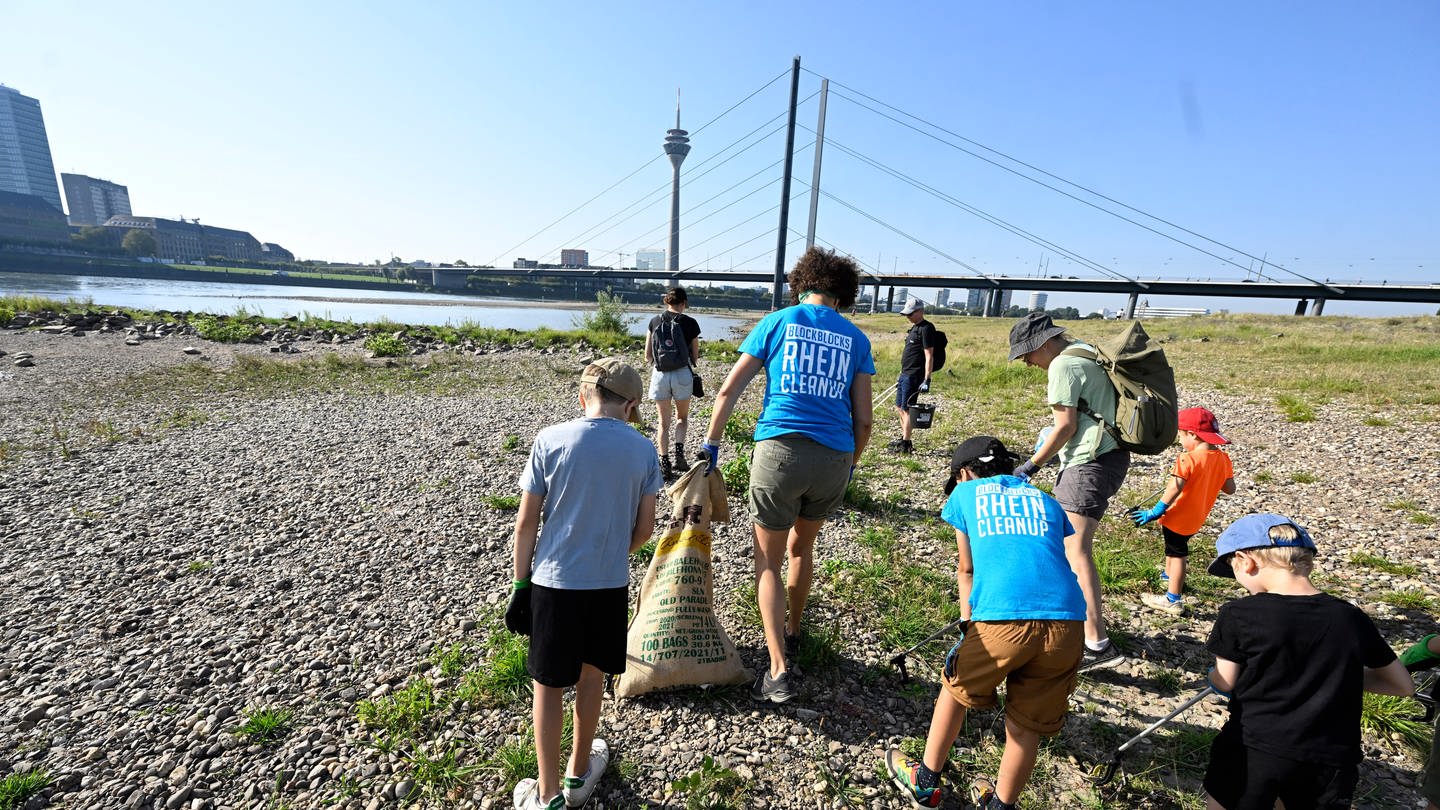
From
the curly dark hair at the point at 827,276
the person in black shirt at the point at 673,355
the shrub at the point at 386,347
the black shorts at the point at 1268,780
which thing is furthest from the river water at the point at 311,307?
the black shorts at the point at 1268,780

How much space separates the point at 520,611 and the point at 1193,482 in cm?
442

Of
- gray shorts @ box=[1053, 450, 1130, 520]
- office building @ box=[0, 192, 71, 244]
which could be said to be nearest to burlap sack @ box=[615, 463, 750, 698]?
gray shorts @ box=[1053, 450, 1130, 520]

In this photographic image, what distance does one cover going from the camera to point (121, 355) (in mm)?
15523

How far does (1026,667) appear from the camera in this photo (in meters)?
2.21

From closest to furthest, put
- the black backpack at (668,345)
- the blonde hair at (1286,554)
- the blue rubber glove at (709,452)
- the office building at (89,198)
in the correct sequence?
the blonde hair at (1286,554) < the blue rubber glove at (709,452) < the black backpack at (668,345) < the office building at (89,198)

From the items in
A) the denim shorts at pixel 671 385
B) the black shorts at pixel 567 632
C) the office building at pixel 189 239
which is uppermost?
the office building at pixel 189 239

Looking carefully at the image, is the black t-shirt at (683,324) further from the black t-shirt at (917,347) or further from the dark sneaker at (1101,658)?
the dark sneaker at (1101,658)

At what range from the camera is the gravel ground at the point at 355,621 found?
9.07ft

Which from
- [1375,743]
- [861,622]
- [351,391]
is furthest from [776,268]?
[1375,743]

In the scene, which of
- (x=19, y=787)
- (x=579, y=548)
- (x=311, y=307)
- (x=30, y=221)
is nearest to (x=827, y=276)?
(x=579, y=548)

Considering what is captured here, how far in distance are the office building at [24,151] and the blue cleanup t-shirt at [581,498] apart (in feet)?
740

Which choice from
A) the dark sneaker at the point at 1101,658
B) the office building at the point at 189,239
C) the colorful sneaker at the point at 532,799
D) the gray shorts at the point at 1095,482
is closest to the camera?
the colorful sneaker at the point at 532,799

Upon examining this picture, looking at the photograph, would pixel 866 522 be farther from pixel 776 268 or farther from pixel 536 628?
pixel 776 268

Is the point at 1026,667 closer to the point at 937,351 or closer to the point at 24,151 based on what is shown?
the point at 937,351
